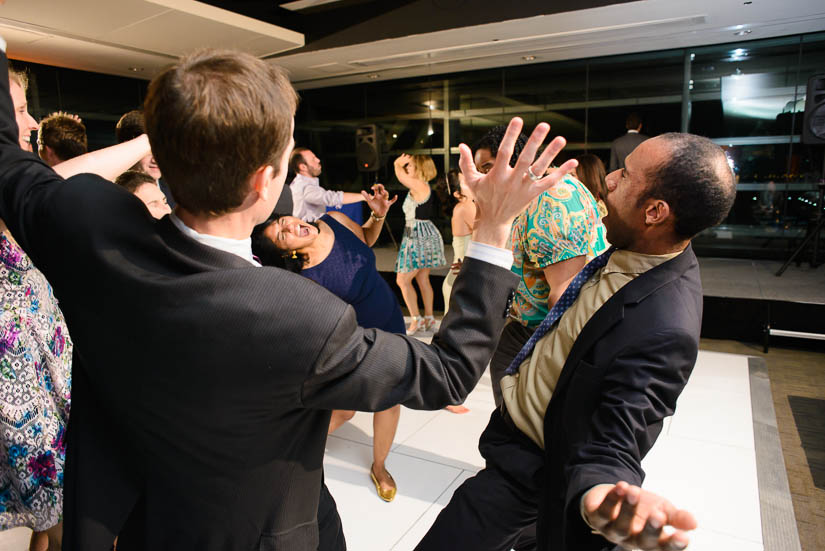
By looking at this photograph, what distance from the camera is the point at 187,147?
652mm

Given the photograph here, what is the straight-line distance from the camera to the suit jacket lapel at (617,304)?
115 cm

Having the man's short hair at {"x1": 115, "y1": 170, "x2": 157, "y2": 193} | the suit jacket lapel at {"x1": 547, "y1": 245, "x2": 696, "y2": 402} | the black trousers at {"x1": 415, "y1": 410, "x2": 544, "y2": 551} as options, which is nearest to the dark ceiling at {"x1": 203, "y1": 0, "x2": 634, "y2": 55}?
the man's short hair at {"x1": 115, "y1": 170, "x2": 157, "y2": 193}

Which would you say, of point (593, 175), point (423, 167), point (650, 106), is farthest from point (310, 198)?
point (650, 106)

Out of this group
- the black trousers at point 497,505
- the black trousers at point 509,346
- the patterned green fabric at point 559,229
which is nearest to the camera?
the black trousers at point 497,505

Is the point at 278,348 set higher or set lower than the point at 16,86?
lower

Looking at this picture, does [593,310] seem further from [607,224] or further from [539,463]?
[539,463]

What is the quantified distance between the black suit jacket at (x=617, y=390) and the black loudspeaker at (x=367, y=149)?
7812mm

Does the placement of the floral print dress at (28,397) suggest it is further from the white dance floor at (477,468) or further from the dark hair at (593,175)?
the dark hair at (593,175)

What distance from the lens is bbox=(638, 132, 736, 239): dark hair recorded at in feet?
3.93

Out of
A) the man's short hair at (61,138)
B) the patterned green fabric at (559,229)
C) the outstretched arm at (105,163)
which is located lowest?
the patterned green fabric at (559,229)

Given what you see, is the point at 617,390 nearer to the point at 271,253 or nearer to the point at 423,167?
the point at 271,253

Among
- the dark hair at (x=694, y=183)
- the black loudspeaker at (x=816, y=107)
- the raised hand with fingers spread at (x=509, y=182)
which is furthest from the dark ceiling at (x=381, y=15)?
the raised hand with fingers spread at (x=509, y=182)

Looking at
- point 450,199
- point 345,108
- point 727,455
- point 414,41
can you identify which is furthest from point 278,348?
point 345,108

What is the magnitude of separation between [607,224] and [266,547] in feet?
3.42
